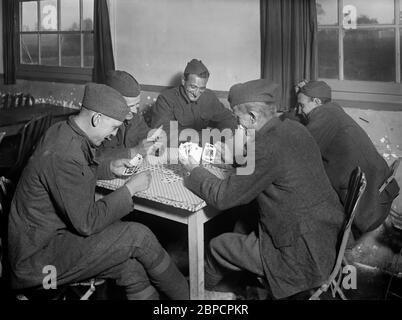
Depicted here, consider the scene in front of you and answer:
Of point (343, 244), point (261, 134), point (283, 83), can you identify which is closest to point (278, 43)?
point (283, 83)

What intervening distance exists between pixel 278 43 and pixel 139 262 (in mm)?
2174

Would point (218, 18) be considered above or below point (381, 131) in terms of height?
above

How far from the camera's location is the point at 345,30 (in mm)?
3336

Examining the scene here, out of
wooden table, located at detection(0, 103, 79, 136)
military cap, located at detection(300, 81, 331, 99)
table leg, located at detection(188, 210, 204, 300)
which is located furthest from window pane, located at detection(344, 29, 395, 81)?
wooden table, located at detection(0, 103, 79, 136)

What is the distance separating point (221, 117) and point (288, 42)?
83cm

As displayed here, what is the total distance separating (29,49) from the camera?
606 centimetres

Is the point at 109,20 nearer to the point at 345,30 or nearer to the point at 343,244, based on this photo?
the point at 345,30

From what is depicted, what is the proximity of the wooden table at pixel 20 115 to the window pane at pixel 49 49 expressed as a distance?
40.0 inches

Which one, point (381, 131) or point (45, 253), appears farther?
point (381, 131)

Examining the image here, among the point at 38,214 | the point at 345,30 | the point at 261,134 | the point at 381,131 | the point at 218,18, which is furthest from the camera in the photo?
the point at 218,18

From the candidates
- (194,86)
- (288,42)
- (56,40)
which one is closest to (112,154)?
(194,86)

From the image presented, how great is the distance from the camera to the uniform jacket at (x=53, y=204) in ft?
5.82

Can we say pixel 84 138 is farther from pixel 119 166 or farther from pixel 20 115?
pixel 20 115

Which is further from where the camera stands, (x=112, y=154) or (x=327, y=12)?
(x=327, y=12)
